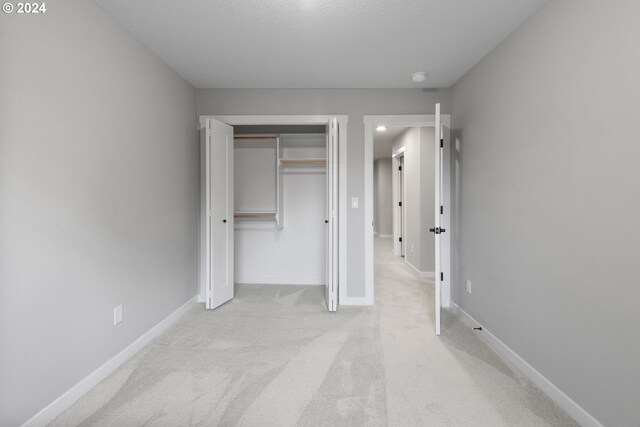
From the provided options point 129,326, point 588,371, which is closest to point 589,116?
point 588,371

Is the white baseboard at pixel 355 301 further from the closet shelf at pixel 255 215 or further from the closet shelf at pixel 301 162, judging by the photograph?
the closet shelf at pixel 301 162

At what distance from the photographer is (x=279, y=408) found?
1592 mm

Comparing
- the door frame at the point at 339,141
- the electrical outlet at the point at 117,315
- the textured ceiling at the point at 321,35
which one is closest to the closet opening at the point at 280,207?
the door frame at the point at 339,141

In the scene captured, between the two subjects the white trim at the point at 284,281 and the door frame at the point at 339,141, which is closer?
the door frame at the point at 339,141

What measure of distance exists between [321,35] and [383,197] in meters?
6.94

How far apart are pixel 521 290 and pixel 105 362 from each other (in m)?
2.84

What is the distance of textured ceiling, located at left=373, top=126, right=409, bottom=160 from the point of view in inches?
214

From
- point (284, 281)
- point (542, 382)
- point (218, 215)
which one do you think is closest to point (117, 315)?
point (218, 215)

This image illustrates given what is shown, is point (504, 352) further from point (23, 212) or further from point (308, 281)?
point (23, 212)

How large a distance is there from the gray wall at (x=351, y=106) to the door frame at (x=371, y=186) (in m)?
0.05

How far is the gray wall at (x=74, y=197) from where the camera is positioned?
1348 mm

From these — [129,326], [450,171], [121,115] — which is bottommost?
[129,326]

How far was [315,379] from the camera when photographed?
1.85 m

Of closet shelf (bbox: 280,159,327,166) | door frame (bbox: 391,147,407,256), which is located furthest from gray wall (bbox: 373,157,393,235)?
closet shelf (bbox: 280,159,327,166)
